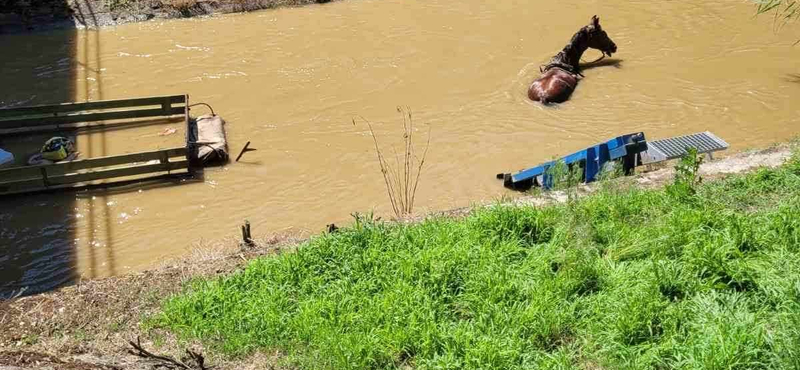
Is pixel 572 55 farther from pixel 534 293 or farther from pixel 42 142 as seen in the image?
pixel 42 142

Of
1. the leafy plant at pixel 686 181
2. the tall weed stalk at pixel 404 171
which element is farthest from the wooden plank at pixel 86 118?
the leafy plant at pixel 686 181

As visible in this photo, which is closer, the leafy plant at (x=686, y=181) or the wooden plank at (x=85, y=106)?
the leafy plant at (x=686, y=181)

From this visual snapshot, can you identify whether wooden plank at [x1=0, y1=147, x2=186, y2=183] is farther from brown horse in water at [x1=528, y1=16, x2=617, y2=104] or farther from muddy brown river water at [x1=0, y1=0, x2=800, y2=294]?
brown horse in water at [x1=528, y1=16, x2=617, y2=104]

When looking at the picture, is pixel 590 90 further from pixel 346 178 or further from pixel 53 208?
pixel 53 208

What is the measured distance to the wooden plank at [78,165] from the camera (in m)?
10.4

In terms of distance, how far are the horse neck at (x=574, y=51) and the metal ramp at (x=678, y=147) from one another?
14.2 ft

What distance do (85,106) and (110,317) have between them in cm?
656

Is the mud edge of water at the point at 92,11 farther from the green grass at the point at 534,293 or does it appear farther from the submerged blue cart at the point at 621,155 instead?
the green grass at the point at 534,293

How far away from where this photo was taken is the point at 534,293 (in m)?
6.29

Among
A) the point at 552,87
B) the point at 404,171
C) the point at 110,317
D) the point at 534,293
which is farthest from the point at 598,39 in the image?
the point at 110,317

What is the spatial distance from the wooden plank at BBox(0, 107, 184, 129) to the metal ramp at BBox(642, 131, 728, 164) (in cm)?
775

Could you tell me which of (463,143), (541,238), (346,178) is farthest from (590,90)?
(541,238)

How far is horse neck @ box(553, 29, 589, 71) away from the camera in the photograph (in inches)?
570

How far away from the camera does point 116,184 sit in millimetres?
10984
